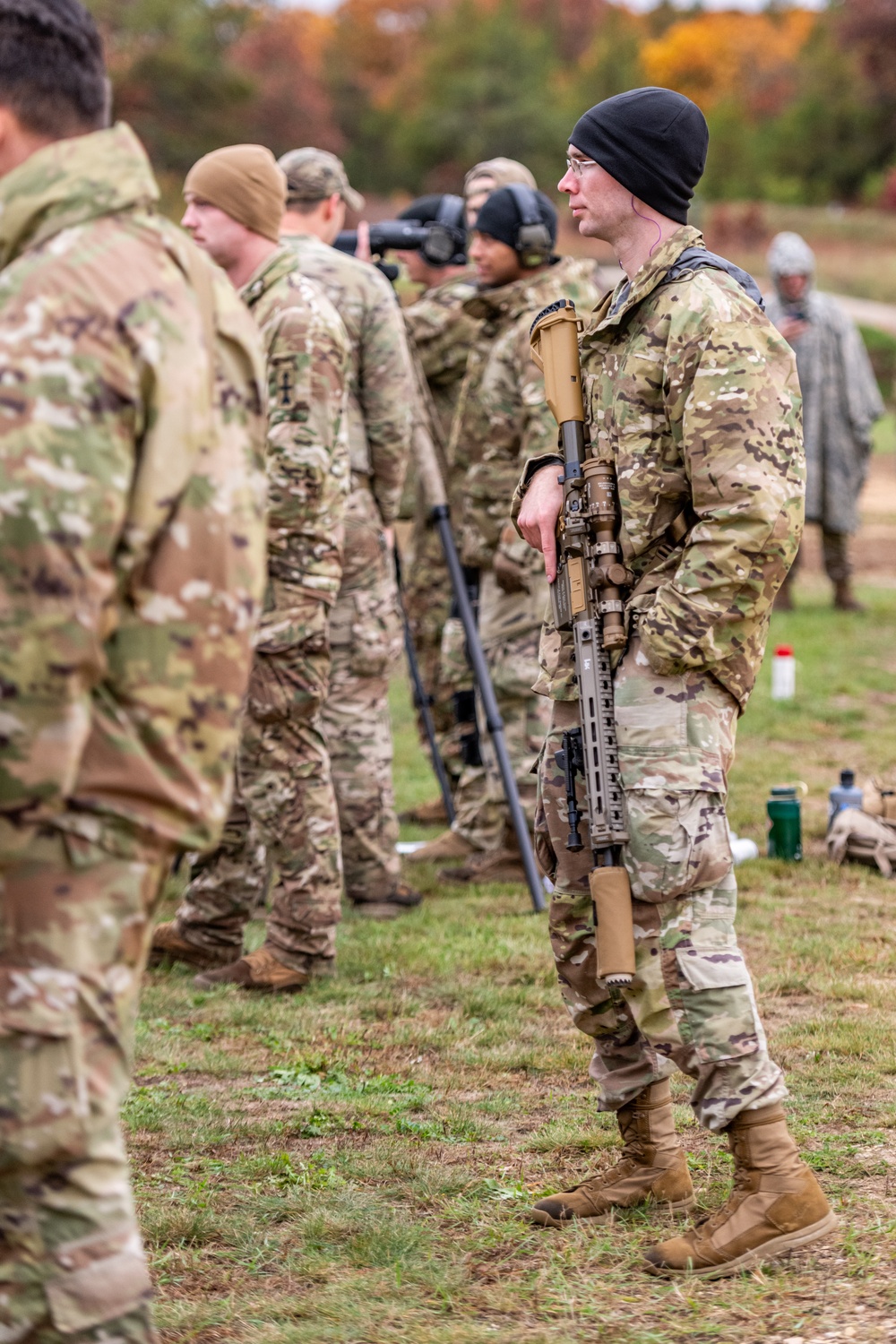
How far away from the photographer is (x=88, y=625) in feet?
7.63

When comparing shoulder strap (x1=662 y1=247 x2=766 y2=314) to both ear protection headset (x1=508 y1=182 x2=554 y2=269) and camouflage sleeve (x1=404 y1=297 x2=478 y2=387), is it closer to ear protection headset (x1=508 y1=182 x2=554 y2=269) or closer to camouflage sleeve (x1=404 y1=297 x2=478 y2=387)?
ear protection headset (x1=508 y1=182 x2=554 y2=269)

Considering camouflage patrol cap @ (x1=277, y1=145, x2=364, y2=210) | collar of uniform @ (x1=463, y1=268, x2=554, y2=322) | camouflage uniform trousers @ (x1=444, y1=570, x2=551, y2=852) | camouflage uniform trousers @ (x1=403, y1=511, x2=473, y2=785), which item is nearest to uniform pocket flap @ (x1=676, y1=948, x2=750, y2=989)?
camouflage uniform trousers @ (x1=444, y1=570, x2=551, y2=852)

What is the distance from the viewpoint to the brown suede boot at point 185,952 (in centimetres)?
588

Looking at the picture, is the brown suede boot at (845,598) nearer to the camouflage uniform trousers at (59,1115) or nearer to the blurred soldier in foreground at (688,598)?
the blurred soldier in foreground at (688,598)

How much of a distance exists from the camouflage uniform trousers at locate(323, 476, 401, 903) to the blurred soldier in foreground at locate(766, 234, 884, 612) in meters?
7.11

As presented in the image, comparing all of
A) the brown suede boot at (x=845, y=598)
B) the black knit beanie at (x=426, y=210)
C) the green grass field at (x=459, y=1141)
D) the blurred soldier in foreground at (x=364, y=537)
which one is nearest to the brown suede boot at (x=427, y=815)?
the green grass field at (x=459, y=1141)

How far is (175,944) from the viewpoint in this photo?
5883mm

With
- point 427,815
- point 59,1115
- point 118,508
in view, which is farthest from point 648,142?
point 427,815

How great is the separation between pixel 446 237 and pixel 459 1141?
429cm

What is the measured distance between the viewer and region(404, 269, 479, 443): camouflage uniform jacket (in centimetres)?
802

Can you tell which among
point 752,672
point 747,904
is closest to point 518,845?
point 747,904

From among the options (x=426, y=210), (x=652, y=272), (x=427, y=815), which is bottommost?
(x=427, y=815)

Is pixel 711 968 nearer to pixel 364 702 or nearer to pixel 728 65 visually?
pixel 364 702

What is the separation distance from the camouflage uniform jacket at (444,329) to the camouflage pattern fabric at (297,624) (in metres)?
2.61
